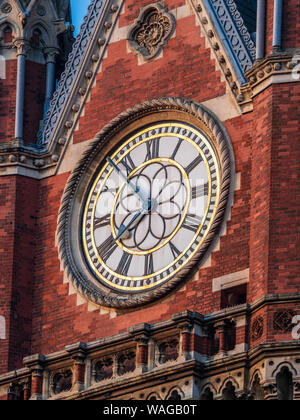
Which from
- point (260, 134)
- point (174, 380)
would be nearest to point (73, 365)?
point (174, 380)

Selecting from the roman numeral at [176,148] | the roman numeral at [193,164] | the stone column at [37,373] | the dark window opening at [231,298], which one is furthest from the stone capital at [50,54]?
the dark window opening at [231,298]

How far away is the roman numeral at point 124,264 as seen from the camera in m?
32.9

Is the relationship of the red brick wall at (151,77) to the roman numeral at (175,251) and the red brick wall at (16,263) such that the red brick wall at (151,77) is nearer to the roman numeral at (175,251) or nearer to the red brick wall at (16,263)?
the red brick wall at (16,263)

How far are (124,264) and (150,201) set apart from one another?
3.06ft

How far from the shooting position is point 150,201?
108 ft

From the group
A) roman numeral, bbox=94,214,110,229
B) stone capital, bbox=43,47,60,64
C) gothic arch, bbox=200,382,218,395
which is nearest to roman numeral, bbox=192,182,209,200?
roman numeral, bbox=94,214,110,229

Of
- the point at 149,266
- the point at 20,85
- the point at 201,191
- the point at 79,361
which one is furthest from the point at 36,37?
the point at 79,361

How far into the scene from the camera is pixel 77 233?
111 ft

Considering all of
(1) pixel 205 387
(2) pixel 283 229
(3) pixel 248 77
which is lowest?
(1) pixel 205 387

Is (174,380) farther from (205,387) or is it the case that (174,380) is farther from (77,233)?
(77,233)

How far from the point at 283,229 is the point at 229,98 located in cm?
295

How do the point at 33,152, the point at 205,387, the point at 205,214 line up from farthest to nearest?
the point at 33,152
the point at 205,214
the point at 205,387

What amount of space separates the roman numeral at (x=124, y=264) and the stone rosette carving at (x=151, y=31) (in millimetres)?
2988

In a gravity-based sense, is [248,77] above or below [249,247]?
above
